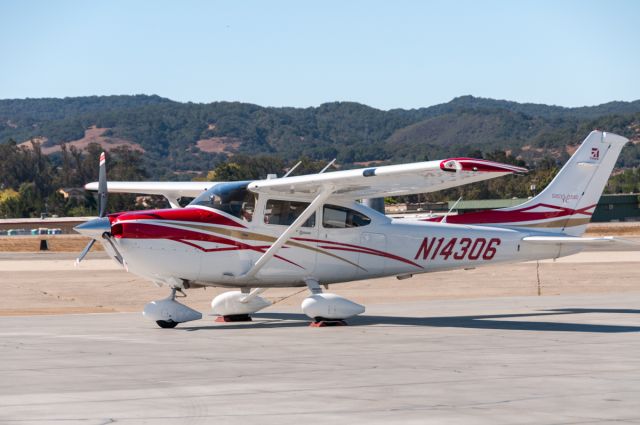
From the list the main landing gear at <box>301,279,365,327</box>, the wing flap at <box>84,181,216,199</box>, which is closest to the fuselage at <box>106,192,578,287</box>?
the main landing gear at <box>301,279,365,327</box>

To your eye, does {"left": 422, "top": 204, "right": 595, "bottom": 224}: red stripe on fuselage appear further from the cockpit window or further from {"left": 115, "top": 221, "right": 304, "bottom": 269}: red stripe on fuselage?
{"left": 115, "top": 221, "right": 304, "bottom": 269}: red stripe on fuselage

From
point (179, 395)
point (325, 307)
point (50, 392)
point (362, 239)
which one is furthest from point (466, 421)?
point (362, 239)

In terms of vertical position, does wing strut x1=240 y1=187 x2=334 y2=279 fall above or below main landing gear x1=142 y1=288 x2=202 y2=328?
above

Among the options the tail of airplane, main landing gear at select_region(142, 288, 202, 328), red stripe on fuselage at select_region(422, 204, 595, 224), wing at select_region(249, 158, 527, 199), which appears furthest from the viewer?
red stripe on fuselage at select_region(422, 204, 595, 224)

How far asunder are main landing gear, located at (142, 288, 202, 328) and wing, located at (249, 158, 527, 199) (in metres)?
2.14

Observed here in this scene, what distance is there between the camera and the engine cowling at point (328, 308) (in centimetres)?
1533

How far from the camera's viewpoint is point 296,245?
52.4 feet

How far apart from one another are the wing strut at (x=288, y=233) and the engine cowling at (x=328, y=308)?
92cm

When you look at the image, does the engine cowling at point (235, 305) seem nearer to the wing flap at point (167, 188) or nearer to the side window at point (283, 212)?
the side window at point (283, 212)

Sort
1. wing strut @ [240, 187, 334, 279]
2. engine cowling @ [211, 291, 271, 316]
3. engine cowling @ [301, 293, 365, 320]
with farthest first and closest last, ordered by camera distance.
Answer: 1. engine cowling @ [211, 291, 271, 316]
2. wing strut @ [240, 187, 334, 279]
3. engine cowling @ [301, 293, 365, 320]

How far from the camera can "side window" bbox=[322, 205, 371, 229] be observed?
16.2 m

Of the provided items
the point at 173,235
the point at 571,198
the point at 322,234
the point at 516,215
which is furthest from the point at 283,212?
the point at 571,198

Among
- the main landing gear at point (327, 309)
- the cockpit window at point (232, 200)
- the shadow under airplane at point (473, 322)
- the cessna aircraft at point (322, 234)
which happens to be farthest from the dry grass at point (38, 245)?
the main landing gear at point (327, 309)

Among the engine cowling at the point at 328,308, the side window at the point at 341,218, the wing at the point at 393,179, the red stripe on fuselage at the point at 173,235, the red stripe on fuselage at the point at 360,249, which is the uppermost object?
the wing at the point at 393,179
